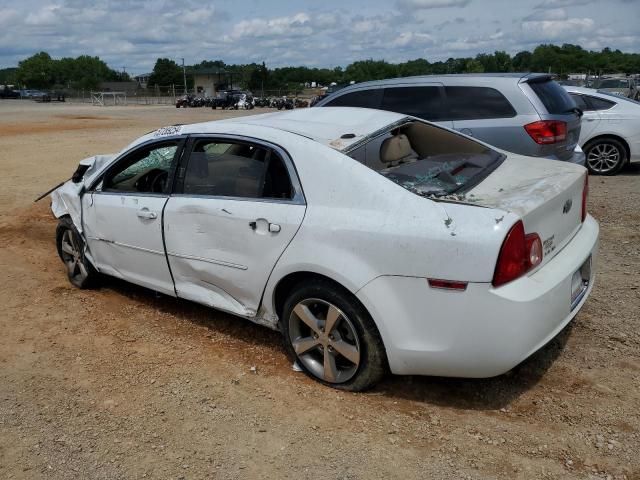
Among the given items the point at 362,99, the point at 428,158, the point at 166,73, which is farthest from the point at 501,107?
the point at 166,73

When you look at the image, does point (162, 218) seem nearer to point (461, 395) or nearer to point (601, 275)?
point (461, 395)

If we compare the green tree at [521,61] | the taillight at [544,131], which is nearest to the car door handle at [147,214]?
the taillight at [544,131]

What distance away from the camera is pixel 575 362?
144 inches

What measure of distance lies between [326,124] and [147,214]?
142 cm

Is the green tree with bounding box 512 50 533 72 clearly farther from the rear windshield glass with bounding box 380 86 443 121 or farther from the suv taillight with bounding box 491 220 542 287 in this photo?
the suv taillight with bounding box 491 220 542 287

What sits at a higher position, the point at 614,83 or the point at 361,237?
the point at 614,83

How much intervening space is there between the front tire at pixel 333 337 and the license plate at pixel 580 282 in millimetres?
1117

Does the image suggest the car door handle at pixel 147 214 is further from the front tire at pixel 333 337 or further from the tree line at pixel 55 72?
the tree line at pixel 55 72

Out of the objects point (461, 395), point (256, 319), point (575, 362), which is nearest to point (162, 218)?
point (256, 319)

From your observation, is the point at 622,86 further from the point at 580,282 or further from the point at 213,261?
the point at 213,261

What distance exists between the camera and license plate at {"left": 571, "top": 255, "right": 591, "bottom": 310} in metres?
3.27

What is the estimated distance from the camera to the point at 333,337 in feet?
11.0

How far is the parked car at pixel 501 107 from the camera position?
6.80 m

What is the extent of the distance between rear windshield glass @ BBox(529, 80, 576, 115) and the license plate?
3.88m
